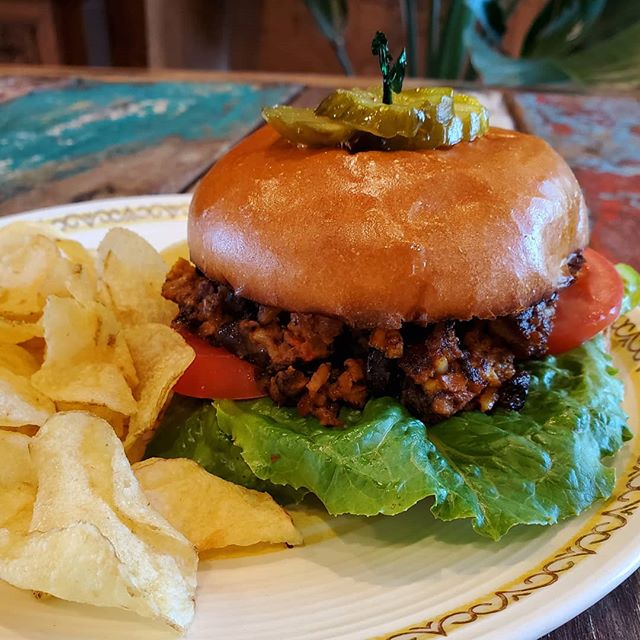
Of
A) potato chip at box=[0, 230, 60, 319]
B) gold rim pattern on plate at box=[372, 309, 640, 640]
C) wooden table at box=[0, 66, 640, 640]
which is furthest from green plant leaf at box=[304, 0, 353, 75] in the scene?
gold rim pattern on plate at box=[372, 309, 640, 640]

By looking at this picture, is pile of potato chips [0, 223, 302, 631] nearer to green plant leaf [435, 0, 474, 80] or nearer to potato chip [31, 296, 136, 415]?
potato chip [31, 296, 136, 415]

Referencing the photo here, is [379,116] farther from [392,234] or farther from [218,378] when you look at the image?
[218,378]

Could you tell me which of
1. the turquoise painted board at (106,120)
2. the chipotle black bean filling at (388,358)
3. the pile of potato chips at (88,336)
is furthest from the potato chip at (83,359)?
the turquoise painted board at (106,120)

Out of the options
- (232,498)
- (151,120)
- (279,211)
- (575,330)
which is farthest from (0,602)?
(151,120)

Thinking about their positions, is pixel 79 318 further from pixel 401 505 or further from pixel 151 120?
pixel 151 120

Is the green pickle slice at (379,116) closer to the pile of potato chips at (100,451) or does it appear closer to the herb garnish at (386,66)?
the herb garnish at (386,66)

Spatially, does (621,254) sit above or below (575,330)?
below
